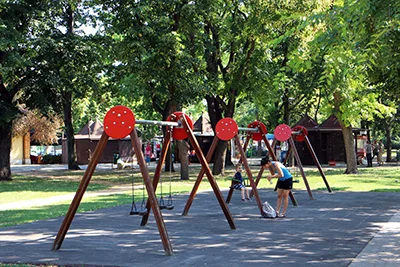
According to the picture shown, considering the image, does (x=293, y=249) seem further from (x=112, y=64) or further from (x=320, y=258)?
(x=112, y=64)

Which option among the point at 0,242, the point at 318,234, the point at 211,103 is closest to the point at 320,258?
the point at 318,234

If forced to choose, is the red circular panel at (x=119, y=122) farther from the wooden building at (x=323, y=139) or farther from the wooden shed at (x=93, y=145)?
the wooden shed at (x=93, y=145)

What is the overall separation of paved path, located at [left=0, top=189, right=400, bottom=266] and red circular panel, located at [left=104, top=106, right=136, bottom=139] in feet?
6.20

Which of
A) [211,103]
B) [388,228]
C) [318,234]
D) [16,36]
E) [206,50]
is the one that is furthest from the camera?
[211,103]

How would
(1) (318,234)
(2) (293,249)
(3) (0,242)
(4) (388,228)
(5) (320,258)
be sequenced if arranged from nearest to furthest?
(5) (320,258), (2) (293,249), (3) (0,242), (1) (318,234), (4) (388,228)

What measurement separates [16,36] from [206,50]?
9.44 m

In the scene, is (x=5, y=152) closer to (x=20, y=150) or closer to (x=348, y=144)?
(x=348, y=144)

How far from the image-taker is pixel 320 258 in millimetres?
8688

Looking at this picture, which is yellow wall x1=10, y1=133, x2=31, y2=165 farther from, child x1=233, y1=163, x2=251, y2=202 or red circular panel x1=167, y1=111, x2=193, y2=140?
red circular panel x1=167, y1=111, x2=193, y2=140

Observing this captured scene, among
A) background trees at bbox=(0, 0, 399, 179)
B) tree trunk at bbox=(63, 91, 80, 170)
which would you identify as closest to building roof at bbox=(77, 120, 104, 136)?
tree trunk at bbox=(63, 91, 80, 170)

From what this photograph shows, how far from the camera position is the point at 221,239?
10.5m

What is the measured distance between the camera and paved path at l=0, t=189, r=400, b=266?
8.62 m

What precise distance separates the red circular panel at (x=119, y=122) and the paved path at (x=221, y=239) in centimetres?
189

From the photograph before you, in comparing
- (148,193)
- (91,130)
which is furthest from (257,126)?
(91,130)
